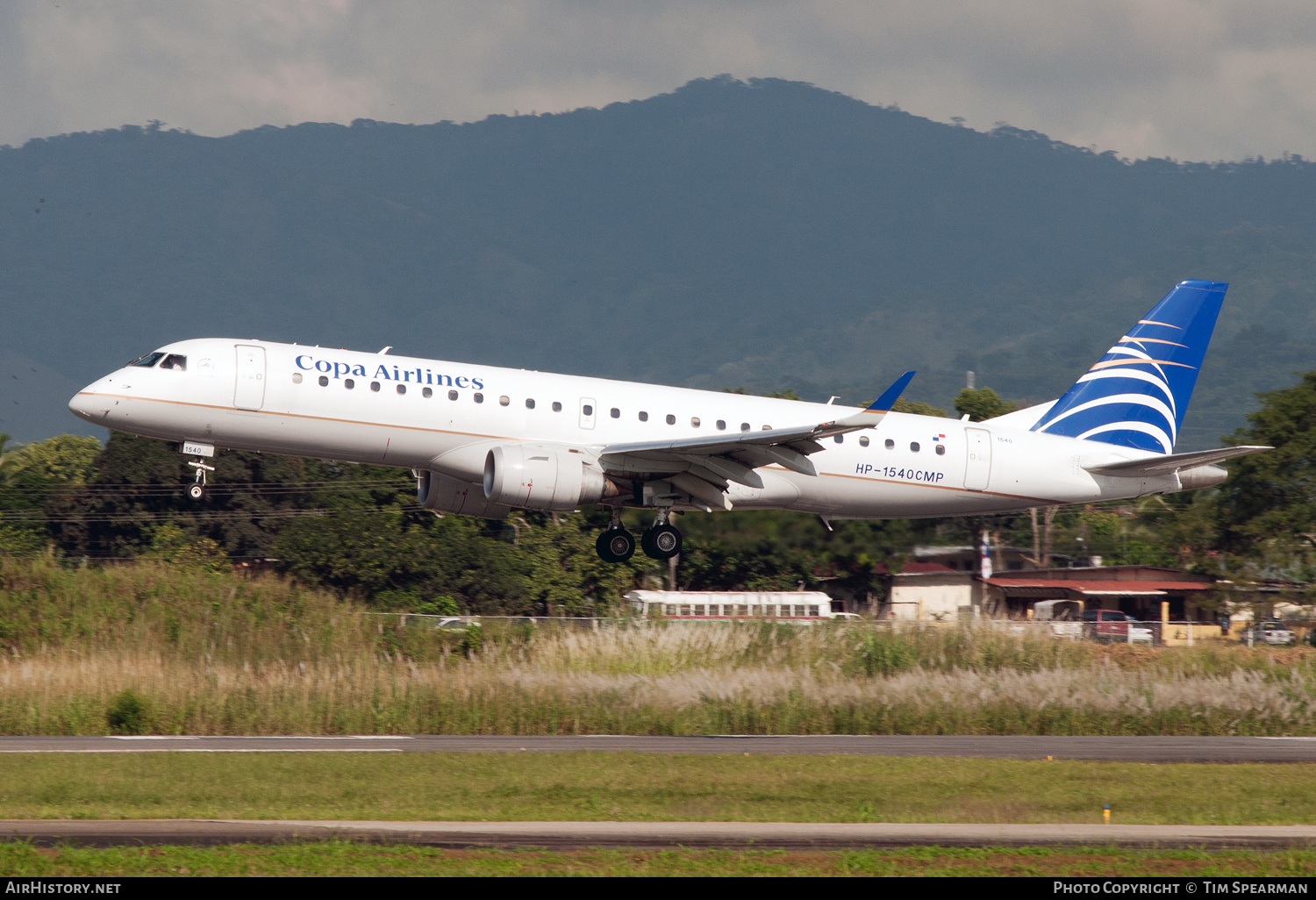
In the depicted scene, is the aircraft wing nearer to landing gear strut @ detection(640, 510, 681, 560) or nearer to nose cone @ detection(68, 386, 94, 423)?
landing gear strut @ detection(640, 510, 681, 560)

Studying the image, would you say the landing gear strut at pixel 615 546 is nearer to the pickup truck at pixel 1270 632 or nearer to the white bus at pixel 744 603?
the white bus at pixel 744 603

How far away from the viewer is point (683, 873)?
1320cm

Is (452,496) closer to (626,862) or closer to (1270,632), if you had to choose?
(626,862)

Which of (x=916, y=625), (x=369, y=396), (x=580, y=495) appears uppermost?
(x=369, y=396)

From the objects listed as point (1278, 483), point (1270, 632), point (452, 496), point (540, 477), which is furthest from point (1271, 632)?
point (540, 477)

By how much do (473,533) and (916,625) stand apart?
36.5 metres

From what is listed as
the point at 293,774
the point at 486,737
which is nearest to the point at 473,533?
the point at 486,737

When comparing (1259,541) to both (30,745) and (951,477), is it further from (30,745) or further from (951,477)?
(30,745)

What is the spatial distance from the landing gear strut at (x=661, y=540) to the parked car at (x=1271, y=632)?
95.5 ft

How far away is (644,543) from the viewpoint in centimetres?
3056

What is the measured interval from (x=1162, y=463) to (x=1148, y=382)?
187 inches

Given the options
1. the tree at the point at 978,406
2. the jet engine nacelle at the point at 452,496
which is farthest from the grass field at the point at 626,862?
the tree at the point at 978,406

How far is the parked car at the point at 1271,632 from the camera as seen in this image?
169 feet

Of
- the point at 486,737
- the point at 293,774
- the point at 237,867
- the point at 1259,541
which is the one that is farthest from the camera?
the point at 1259,541
